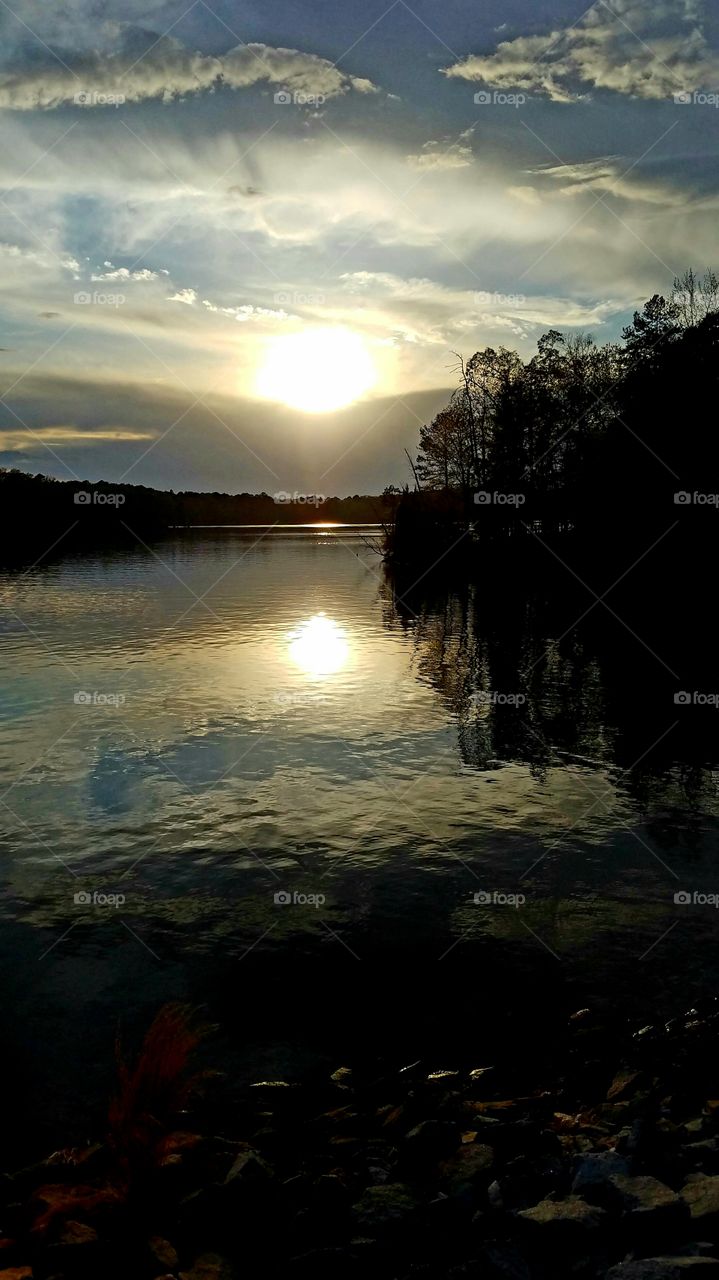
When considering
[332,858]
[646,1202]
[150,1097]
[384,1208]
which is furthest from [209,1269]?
[332,858]

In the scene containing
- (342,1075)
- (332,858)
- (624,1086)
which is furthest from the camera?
(332,858)

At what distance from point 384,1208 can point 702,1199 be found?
5.85 feet

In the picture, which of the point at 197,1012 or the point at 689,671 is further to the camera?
the point at 689,671

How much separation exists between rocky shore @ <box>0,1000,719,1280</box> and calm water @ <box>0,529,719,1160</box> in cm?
67

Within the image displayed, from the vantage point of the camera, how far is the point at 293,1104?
6.41 m

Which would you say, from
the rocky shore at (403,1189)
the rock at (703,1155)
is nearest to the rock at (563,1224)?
the rocky shore at (403,1189)

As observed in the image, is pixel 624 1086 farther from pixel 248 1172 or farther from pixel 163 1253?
pixel 163 1253

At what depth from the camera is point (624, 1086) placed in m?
6.34

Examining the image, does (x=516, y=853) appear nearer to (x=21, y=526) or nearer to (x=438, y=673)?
(x=438, y=673)

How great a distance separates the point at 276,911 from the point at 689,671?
60.3 ft

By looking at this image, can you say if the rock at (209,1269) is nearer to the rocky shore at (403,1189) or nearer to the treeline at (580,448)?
the rocky shore at (403,1189)

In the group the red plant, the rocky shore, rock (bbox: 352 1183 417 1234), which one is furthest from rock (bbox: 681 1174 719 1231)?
the red plant

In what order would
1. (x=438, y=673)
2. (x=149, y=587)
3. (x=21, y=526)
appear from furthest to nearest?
(x=21, y=526) < (x=149, y=587) < (x=438, y=673)

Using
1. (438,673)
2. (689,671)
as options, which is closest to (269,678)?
(438,673)
